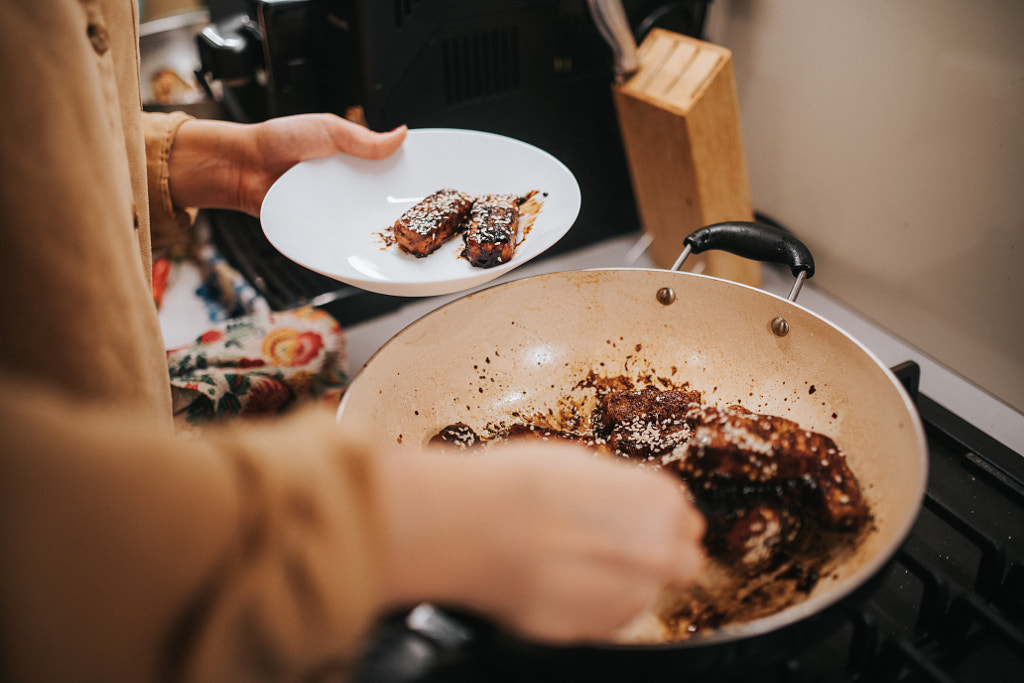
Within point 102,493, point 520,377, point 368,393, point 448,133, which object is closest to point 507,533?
point 102,493

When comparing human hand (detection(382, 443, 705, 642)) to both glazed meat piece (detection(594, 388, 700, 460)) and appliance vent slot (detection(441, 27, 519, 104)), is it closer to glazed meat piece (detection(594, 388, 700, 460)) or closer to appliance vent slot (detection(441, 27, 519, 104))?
glazed meat piece (detection(594, 388, 700, 460))

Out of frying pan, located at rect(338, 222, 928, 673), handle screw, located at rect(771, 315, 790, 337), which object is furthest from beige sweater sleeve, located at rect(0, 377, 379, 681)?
handle screw, located at rect(771, 315, 790, 337)

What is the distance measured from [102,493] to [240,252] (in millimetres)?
995

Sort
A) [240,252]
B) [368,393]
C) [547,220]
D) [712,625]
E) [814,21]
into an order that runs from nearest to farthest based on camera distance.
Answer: [712,625] → [368,393] → [547,220] → [814,21] → [240,252]

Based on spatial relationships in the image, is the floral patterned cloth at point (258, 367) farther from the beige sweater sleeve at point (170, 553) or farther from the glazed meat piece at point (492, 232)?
the beige sweater sleeve at point (170, 553)

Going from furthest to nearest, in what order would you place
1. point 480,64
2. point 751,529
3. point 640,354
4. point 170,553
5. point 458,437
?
point 480,64
point 640,354
point 458,437
point 751,529
point 170,553

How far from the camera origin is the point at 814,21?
1.04m

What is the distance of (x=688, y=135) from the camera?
100cm

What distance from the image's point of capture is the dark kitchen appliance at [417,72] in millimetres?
966

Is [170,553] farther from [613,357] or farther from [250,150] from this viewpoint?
[250,150]

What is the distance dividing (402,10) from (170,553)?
2.83 ft

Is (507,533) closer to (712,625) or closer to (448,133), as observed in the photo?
(712,625)

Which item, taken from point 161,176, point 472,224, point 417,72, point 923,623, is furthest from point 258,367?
point 923,623

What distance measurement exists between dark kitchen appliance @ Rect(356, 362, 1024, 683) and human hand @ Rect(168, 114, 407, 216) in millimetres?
603
